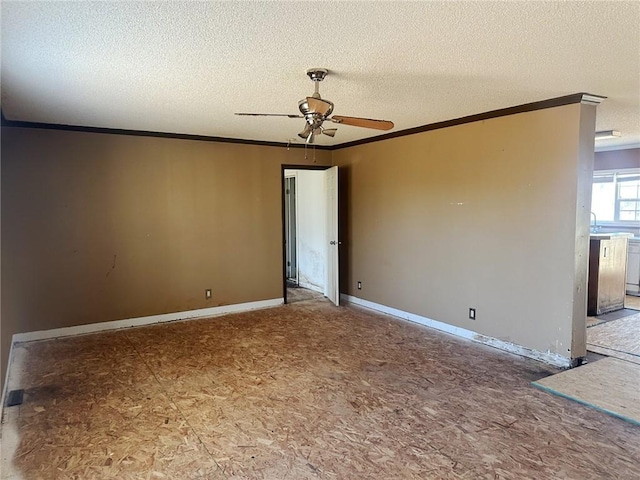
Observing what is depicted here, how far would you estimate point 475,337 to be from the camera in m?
4.66

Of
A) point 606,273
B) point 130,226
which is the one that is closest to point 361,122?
point 130,226

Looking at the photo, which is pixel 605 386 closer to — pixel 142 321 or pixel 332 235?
pixel 332 235

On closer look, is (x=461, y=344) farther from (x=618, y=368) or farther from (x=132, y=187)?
(x=132, y=187)

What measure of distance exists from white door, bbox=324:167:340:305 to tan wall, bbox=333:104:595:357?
16.8 inches

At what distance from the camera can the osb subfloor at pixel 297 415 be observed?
8.08ft

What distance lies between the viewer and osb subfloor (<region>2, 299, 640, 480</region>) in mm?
2463

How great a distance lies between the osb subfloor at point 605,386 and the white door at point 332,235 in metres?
3.37

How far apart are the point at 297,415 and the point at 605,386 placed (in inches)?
102

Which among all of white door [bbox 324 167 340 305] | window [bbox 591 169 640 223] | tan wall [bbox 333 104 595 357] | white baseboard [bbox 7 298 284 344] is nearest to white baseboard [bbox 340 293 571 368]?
tan wall [bbox 333 104 595 357]

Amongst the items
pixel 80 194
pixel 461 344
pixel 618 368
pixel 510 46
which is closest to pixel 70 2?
pixel 510 46

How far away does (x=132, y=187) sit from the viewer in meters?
5.29

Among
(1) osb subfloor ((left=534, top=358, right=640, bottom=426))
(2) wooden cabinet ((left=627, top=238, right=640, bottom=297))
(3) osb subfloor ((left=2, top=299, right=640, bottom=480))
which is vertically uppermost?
(2) wooden cabinet ((left=627, top=238, right=640, bottom=297))

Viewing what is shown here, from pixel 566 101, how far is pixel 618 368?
2498mm

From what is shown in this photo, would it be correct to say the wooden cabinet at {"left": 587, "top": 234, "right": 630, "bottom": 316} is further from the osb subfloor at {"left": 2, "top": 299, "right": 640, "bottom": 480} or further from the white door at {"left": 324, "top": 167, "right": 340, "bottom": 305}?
the white door at {"left": 324, "top": 167, "right": 340, "bottom": 305}
